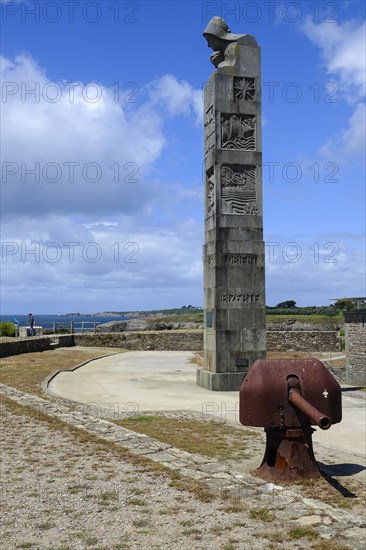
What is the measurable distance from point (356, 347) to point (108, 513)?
16.4 m

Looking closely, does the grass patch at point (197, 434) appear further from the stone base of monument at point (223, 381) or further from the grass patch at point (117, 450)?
the stone base of monument at point (223, 381)

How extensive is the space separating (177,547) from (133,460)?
2.67 m

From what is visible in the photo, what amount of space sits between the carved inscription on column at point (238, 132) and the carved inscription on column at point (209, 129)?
0.26 metres

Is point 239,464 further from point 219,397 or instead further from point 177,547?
point 219,397

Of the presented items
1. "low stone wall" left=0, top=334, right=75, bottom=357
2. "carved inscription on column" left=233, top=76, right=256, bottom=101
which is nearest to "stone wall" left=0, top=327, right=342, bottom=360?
"low stone wall" left=0, top=334, right=75, bottom=357

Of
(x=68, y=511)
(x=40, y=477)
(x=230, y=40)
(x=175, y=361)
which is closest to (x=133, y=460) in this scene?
(x=40, y=477)

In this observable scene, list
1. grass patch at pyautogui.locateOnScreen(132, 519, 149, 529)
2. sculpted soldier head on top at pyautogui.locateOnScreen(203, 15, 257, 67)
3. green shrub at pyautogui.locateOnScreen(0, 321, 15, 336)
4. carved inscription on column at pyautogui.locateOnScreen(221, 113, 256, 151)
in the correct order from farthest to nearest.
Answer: green shrub at pyautogui.locateOnScreen(0, 321, 15, 336), sculpted soldier head on top at pyautogui.locateOnScreen(203, 15, 257, 67), carved inscription on column at pyautogui.locateOnScreen(221, 113, 256, 151), grass patch at pyautogui.locateOnScreen(132, 519, 149, 529)

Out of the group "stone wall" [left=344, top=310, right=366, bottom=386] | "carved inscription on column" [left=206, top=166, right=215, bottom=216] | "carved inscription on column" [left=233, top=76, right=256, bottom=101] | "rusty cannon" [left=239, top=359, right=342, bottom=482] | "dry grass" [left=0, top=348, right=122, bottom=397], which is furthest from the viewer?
"stone wall" [left=344, top=310, right=366, bottom=386]

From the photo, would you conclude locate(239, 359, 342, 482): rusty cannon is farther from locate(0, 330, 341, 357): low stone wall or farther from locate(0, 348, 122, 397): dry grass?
locate(0, 330, 341, 357): low stone wall

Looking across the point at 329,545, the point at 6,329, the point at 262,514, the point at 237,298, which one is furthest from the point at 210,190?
the point at 6,329

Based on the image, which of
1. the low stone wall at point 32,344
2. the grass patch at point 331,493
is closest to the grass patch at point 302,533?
the grass patch at point 331,493

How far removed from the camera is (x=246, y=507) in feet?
17.1

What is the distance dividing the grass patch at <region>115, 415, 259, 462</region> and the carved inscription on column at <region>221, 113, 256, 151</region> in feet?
27.5

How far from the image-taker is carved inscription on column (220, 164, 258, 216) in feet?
50.5
